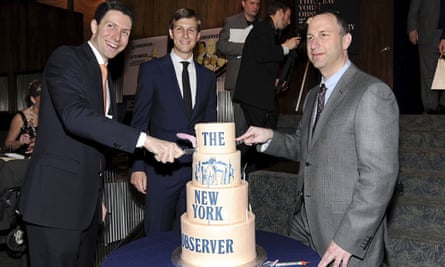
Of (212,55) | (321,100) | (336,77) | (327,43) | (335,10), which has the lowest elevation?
(321,100)

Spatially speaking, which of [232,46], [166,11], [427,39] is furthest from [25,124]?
[427,39]

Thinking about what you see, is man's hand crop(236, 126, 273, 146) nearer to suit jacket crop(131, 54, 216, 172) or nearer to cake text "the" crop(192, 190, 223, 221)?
suit jacket crop(131, 54, 216, 172)

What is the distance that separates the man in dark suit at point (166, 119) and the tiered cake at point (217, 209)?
1.10m

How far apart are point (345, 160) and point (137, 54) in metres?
7.04

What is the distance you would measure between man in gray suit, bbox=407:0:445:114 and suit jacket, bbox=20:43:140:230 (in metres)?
4.43

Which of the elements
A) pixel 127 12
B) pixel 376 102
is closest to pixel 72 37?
pixel 127 12

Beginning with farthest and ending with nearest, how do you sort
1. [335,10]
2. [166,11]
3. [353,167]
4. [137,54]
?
[137,54] < [166,11] < [335,10] < [353,167]

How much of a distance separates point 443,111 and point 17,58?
7.74m

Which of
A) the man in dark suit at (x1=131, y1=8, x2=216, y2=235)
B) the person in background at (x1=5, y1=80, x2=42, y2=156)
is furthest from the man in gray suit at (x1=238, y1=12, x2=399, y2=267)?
the person in background at (x1=5, y1=80, x2=42, y2=156)

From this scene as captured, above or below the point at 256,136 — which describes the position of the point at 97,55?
above

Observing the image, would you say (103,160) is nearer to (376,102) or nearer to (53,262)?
(53,262)

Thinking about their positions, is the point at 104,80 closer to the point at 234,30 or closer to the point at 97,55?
the point at 97,55

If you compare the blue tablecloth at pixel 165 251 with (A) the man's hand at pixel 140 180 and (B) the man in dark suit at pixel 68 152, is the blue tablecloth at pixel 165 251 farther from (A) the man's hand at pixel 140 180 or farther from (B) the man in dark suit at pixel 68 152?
(A) the man's hand at pixel 140 180

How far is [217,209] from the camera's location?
1714 mm
